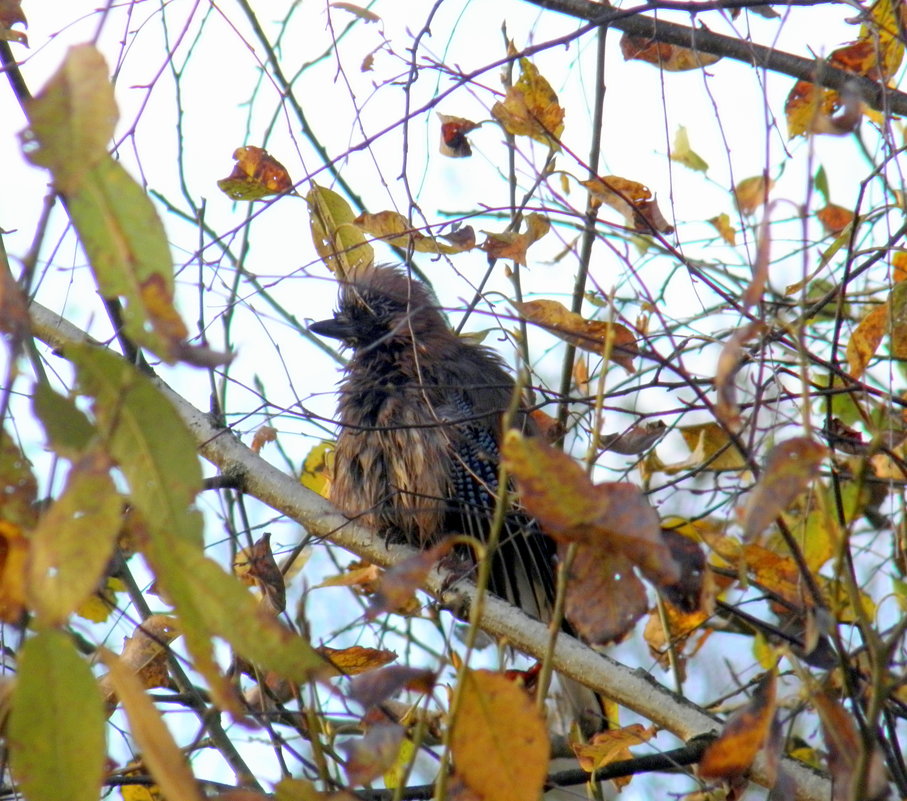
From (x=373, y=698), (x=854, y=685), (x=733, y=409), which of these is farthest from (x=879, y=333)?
(x=373, y=698)

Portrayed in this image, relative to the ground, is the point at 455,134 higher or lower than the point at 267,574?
higher

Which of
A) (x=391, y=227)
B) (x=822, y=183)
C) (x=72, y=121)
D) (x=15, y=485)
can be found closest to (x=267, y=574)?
(x=391, y=227)

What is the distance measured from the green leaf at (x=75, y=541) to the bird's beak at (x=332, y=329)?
4081 millimetres

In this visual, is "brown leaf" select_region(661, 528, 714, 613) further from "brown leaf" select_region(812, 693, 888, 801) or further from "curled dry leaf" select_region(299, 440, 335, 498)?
"curled dry leaf" select_region(299, 440, 335, 498)

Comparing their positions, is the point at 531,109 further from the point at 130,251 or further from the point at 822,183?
the point at 130,251

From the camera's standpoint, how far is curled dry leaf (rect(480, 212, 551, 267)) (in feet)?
11.3

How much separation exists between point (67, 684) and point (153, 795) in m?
2.25

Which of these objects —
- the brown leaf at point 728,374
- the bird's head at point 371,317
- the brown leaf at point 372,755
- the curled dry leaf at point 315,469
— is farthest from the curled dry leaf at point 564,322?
the bird's head at point 371,317

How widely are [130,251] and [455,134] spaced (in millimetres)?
2285

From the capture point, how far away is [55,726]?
1.57 meters

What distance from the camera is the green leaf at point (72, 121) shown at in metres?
1.55

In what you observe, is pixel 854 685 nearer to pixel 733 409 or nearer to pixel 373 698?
pixel 733 409

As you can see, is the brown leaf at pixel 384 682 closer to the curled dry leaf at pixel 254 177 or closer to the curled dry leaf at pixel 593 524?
the curled dry leaf at pixel 593 524

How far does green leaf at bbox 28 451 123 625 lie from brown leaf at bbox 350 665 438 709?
1.80ft
